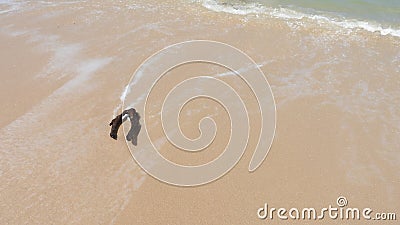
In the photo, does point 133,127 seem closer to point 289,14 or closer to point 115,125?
point 115,125

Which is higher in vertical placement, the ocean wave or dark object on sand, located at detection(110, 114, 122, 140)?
the ocean wave

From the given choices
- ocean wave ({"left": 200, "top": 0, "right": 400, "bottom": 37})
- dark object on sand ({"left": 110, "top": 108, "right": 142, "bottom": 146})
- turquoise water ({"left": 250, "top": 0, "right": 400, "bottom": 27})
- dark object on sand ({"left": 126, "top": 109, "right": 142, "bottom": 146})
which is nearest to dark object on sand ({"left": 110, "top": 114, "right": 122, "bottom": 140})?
dark object on sand ({"left": 110, "top": 108, "right": 142, "bottom": 146})

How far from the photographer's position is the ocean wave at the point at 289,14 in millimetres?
13992

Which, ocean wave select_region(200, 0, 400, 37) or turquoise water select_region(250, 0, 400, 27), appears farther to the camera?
turquoise water select_region(250, 0, 400, 27)

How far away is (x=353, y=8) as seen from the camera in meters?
15.9

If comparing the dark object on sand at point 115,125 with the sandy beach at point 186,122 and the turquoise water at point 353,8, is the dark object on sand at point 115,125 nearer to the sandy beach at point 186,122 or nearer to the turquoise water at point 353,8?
the sandy beach at point 186,122

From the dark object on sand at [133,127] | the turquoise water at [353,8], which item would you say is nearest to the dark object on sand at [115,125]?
the dark object on sand at [133,127]

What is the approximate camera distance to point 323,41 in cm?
1274

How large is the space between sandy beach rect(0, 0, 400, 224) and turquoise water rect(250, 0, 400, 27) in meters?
1.95

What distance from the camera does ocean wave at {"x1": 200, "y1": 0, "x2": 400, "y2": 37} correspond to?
14.0m

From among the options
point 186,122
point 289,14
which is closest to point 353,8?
point 289,14

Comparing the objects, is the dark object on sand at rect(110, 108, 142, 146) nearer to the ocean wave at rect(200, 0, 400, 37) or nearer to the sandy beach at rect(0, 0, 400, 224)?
the sandy beach at rect(0, 0, 400, 224)

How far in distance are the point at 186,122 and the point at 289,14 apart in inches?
347

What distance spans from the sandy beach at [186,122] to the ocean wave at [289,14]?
0.71 meters
